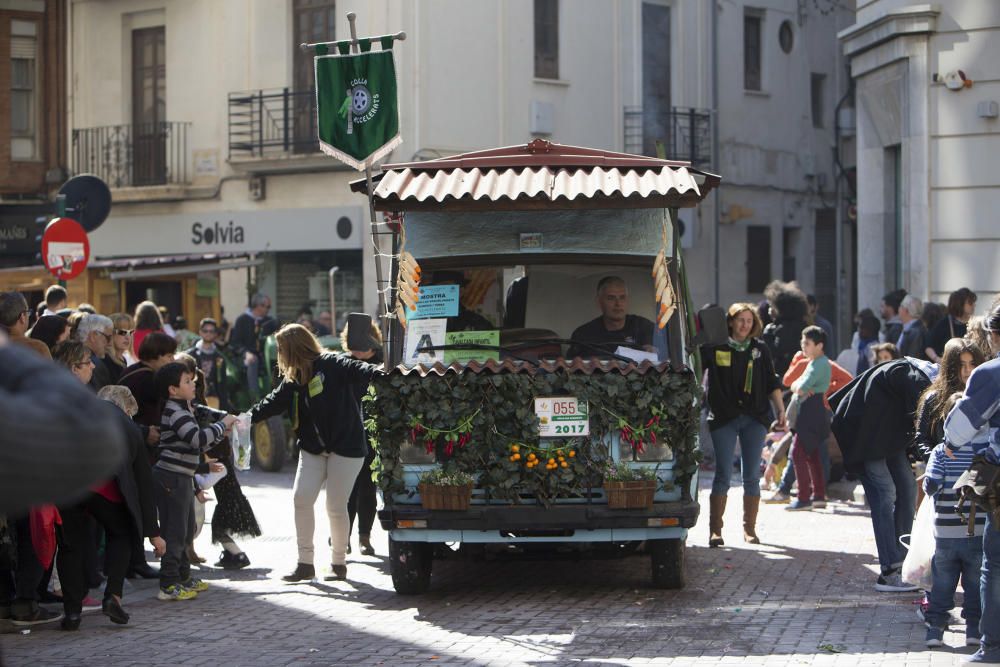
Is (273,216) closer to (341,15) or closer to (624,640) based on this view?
(341,15)

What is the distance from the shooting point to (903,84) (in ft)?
58.5

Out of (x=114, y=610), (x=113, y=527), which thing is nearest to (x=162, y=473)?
(x=113, y=527)

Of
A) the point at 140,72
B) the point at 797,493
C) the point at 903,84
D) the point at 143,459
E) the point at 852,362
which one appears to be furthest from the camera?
the point at 140,72

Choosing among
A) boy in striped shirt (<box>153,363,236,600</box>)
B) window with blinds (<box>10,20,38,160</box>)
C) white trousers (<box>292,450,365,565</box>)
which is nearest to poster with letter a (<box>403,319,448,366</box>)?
white trousers (<box>292,450,365,565</box>)

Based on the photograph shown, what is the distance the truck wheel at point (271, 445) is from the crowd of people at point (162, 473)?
5590 millimetres

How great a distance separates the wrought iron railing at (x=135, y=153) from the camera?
28953 millimetres

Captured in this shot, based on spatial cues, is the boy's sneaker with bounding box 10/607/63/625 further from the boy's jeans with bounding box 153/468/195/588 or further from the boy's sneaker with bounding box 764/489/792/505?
the boy's sneaker with bounding box 764/489/792/505

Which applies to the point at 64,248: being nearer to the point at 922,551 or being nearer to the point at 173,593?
the point at 173,593

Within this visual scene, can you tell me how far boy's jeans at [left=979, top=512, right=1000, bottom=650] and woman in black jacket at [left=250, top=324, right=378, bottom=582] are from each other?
429 cm

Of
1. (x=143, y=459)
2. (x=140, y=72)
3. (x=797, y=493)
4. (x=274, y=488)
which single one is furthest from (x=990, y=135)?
(x=140, y=72)

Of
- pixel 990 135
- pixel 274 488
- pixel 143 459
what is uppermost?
pixel 990 135

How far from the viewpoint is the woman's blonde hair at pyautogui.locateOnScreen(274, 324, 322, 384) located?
10188 mm

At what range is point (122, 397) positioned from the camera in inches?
361

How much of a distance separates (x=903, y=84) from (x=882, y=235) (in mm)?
2178
